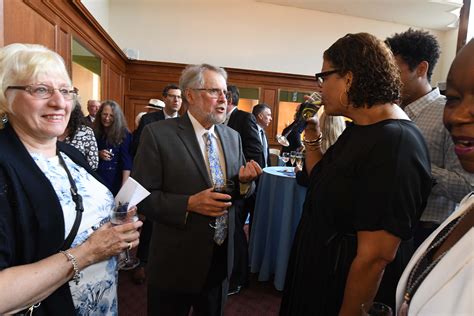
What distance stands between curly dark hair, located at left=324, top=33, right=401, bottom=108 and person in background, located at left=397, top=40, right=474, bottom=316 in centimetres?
44

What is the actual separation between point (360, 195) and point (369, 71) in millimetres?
457

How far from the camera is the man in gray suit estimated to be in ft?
4.86

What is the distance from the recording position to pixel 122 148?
3.35 m

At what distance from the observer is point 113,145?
10.8 feet

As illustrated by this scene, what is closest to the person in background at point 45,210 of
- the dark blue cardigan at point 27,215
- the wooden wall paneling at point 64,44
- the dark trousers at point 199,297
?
the dark blue cardigan at point 27,215

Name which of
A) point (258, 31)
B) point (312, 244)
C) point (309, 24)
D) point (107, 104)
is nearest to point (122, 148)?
point (107, 104)

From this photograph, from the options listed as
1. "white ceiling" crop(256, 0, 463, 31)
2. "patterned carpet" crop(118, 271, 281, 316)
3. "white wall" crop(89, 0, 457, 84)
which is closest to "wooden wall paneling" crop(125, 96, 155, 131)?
"white wall" crop(89, 0, 457, 84)

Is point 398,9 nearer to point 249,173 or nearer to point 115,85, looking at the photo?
point 115,85

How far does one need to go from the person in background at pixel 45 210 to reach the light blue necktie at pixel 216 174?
56 centimetres

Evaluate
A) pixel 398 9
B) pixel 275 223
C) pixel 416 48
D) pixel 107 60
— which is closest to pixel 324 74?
pixel 416 48

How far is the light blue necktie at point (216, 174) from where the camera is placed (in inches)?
62.6

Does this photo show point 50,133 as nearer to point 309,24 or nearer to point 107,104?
point 107,104

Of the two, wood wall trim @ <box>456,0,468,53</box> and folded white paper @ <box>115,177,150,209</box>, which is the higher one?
wood wall trim @ <box>456,0,468,53</box>

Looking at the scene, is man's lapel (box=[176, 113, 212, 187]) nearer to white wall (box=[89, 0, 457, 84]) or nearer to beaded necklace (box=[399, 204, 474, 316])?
beaded necklace (box=[399, 204, 474, 316])
